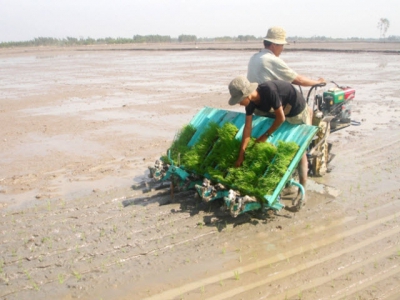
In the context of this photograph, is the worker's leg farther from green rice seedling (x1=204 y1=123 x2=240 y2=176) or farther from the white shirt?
the white shirt

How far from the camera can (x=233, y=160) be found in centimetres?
500

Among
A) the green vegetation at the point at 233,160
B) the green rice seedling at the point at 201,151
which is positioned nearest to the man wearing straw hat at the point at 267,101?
the green vegetation at the point at 233,160

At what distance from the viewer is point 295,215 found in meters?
5.10

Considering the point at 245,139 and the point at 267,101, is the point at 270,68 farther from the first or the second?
the point at 245,139

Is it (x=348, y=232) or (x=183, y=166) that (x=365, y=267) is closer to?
(x=348, y=232)

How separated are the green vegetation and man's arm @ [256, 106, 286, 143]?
81mm

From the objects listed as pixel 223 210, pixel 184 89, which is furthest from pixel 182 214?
pixel 184 89

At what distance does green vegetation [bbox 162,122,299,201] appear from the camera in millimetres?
4629

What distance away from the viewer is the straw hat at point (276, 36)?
5062mm

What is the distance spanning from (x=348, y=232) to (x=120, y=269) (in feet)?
8.62

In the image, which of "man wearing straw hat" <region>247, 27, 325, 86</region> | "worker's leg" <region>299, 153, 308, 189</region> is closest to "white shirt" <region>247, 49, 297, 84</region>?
"man wearing straw hat" <region>247, 27, 325, 86</region>

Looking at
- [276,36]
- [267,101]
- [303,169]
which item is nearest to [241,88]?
[267,101]

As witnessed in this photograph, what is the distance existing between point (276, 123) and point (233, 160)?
0.73m

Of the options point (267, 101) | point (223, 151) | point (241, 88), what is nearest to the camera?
point (241, 88)
